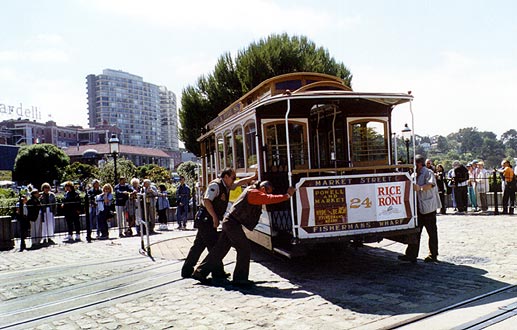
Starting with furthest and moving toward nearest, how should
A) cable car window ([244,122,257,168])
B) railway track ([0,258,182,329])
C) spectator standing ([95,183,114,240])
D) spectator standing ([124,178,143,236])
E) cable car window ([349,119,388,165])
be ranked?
spectator standing ([124,178,143,236]) < spectator standing ([95,183,114,240]) < cable car window ([349,119,388,165]) < cable car window ([244,122,257,168]) < railway track ([0,258,182,329])

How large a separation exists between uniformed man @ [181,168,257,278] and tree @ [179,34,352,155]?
20.8m

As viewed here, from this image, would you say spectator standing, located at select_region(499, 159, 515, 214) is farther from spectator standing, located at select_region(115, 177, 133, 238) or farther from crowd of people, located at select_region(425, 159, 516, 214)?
A: spectator standing, located at select_region(115, 177, 133, 238)

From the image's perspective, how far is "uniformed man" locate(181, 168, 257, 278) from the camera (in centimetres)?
766

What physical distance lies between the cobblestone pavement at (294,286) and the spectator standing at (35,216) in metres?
2.42

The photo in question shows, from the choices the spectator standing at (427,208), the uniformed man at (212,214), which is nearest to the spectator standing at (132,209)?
the uniformed man at (212,214)

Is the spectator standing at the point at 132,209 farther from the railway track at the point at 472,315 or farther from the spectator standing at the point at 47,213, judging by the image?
the railway track at the point at 472,315

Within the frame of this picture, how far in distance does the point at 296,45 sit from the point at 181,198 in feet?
51.5

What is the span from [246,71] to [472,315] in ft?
81.5

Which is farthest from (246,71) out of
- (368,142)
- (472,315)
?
(472,315)

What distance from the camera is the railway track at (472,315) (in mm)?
5004

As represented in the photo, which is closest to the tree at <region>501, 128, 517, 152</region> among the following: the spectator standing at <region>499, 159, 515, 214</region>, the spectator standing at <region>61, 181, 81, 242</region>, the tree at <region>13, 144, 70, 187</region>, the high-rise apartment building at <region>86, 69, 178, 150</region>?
the tree at <region>13, 144, 70, 187</region>

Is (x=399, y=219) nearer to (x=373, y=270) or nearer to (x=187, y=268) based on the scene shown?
(x=373, y=270)

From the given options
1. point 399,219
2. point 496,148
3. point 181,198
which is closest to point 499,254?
point 399,219

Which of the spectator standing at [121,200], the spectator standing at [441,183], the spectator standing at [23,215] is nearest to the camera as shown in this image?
the spectator standing at [23,215]
